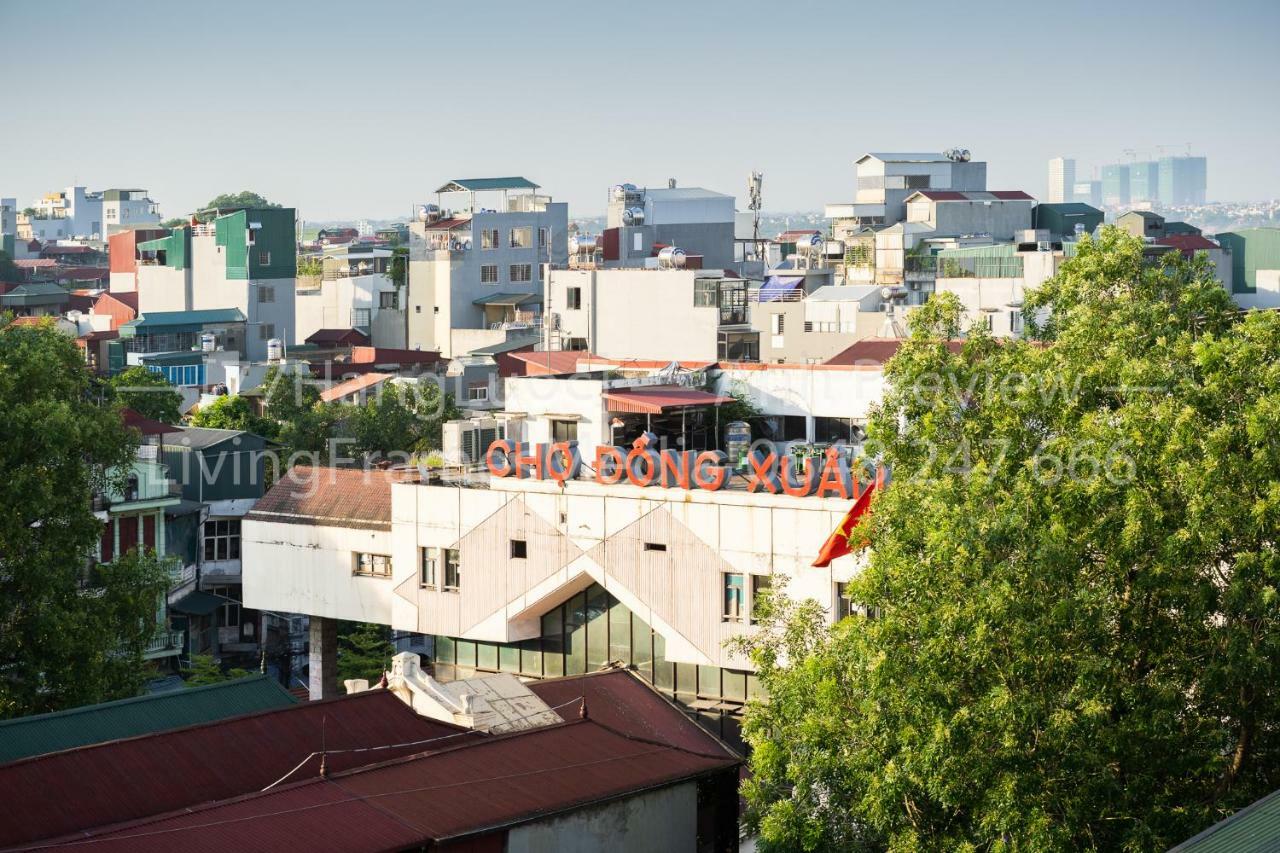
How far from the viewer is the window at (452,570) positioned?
132 feet

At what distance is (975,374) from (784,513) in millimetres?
7863

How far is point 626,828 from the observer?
28.6m

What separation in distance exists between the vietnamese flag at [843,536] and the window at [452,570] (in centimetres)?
962

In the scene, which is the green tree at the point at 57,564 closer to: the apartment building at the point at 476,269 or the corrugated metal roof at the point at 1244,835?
the corrugated metal roof at the point at 1244,835

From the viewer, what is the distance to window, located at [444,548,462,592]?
40.1 metres

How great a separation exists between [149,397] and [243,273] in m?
27.9

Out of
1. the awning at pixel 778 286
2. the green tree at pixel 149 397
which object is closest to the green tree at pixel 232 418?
the green tree at pixel 149 397

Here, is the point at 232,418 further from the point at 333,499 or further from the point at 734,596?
the point at 734,596

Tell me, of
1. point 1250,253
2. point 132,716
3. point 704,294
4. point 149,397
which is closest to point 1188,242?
point 1250,253

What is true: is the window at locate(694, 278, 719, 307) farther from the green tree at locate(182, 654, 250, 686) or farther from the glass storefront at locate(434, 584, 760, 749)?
the glass storefront at locate(434, 584, 760, 749)

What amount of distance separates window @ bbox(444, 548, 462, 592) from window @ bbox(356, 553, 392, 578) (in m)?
1.67

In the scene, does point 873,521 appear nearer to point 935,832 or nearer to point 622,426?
point 935,832

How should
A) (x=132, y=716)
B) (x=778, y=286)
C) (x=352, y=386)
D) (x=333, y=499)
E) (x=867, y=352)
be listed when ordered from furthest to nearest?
(x=778, y=286) → (x=352, y=386) → (x=867, y=352) → (x=333, y=499) → (x=132, y=716)

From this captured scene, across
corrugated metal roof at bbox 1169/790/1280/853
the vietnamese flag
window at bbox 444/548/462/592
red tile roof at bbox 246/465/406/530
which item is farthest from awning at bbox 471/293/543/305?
corrugated metal roof at bbox 1169/790/1280/853
